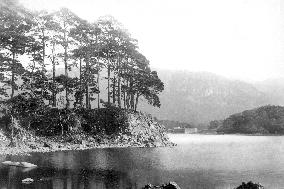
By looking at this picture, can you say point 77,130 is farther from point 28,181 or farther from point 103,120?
point 28,181

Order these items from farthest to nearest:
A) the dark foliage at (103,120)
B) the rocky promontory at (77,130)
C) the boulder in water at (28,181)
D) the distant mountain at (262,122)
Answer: the distant mountain at (262,122)
the dark foliage at (103,120)
the rocky promontory at (77,130)
the boulder in water at (28,181)

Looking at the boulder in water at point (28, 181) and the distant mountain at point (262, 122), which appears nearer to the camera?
the boulder in water at point (28, 181)

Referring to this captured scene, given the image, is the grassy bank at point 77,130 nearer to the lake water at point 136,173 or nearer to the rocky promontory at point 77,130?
the rocky promontory at point 77,130

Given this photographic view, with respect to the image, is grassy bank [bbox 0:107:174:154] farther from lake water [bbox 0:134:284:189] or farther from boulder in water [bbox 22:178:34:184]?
boulder in water [bbox 22:178:34:184]

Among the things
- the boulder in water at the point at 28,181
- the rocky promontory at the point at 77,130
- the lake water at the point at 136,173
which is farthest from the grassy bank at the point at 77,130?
the boulder in water at the point at 28,181

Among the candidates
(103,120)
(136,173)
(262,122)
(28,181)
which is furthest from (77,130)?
(262,122)

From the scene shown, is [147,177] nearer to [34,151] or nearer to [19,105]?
[34,151]

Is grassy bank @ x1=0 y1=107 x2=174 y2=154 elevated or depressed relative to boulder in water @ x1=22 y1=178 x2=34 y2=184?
elevated

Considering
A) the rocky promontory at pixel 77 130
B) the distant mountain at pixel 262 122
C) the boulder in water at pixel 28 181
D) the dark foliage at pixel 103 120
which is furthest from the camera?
the distant mountain at pixel 262 122

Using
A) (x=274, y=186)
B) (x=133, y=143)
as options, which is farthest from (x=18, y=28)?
(x=274, y=186)

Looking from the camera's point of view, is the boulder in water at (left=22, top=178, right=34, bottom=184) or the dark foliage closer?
the boulder in water at (left=22, top=178, right=34, bottom=184)

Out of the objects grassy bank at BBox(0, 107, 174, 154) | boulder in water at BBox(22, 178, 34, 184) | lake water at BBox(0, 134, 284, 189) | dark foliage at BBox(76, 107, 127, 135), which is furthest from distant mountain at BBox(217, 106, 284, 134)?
boulder in water at BBox(22, 178, 34, 184)

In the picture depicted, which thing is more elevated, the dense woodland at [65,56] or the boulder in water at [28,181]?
the dense woodland at [65,56]
